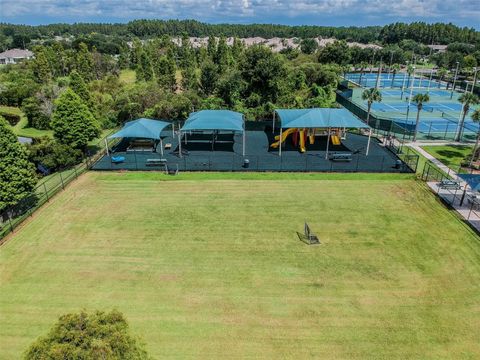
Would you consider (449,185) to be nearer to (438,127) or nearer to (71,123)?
(438,127)

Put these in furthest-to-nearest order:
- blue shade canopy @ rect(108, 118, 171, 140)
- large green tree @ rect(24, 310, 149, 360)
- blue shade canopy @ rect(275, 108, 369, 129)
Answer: blue shade canopy @ rect(108, 118, 171, 140)
blue shade canopy @ rect(275, 108, 369, 129)
large green tree @ rect(24, 310, 149, 360)

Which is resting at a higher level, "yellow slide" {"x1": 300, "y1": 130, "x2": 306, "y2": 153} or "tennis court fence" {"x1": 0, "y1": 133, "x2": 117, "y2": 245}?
"yellow slide" {"x1": 300, "y1": 130, "x2": 306, "y2": 153}

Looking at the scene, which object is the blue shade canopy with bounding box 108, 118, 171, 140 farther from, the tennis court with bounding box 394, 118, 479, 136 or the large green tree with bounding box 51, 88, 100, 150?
the tennis court with bounding box 394, 118, 479, 136

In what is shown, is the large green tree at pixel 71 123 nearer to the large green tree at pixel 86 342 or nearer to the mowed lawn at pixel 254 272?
the mowed lawn at pixel 254 272

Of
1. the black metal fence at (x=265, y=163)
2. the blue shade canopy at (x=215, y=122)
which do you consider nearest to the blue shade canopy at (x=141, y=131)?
the black metal fence at (x=265, y=163)

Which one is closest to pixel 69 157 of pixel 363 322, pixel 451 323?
pixel 363 322

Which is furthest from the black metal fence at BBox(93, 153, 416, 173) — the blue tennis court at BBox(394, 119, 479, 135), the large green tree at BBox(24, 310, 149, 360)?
the large green tree at BBox(24, 310, 149, 360)
